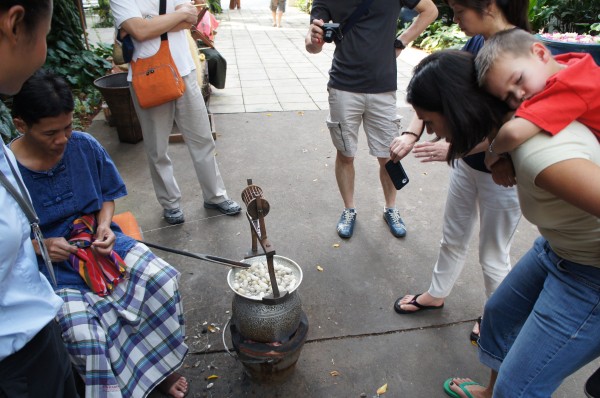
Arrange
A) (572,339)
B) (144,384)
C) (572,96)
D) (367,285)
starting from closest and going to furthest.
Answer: (572,96), (572,339), (144,384), (367,285)

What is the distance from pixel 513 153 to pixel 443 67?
39cm

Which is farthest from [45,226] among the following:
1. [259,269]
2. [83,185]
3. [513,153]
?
[513,153]

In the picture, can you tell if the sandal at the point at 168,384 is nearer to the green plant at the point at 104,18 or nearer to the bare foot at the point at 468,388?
the bare foot at the point at 468,388

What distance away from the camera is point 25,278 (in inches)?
48.6

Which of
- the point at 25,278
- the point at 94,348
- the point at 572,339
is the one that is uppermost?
the point at 25,278

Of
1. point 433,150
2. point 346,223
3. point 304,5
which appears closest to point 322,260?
point 346,223

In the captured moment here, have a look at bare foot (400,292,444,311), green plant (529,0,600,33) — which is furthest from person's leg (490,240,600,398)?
green plant (529,0,600,33)

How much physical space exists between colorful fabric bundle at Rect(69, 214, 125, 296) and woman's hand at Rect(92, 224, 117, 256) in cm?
3

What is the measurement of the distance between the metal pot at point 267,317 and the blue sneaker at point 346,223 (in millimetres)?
1515

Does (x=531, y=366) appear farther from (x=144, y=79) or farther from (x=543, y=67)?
(x=144, y=79)

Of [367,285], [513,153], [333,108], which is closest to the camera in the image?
[513,153]

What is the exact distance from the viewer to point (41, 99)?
1.88 m

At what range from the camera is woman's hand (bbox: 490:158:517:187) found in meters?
1.63

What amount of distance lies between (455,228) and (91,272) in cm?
193
